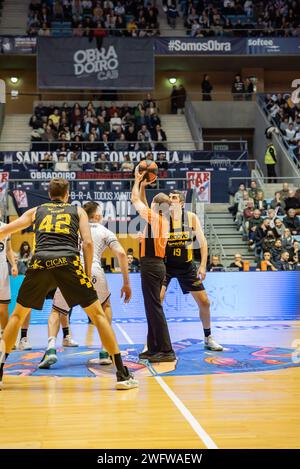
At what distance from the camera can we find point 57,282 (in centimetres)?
666

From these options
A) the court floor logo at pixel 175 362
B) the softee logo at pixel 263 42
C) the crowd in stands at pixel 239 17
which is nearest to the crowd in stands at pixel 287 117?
the softee logo at pixel 263 42

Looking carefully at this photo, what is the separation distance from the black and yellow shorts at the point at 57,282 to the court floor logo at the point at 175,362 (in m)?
1.19

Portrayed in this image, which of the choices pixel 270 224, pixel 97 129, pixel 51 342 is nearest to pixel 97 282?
pixel 51 342

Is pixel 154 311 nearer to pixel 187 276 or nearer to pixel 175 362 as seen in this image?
pixel 175 362

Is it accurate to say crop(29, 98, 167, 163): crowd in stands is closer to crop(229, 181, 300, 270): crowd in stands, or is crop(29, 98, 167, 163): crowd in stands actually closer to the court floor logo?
crop(229, 181, 300, 270): crowd in stands

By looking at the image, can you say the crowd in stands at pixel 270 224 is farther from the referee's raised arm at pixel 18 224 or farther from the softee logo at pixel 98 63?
the referee's raised arm at pixel 18 224

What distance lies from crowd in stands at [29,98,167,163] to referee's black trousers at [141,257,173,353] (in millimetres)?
15741

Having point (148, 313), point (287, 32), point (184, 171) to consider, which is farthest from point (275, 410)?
point (287, 32)

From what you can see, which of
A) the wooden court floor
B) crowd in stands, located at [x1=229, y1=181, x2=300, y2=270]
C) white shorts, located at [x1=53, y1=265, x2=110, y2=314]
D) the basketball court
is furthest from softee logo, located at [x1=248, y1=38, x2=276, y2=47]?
the wooden court floor

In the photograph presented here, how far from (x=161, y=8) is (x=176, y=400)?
96.6 feet

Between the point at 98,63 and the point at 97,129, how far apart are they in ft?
12.0

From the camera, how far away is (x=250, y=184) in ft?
73.6

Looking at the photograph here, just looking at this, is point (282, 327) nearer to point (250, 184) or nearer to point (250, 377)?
point (250, 377)

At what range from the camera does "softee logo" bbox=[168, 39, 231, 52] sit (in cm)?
3023
